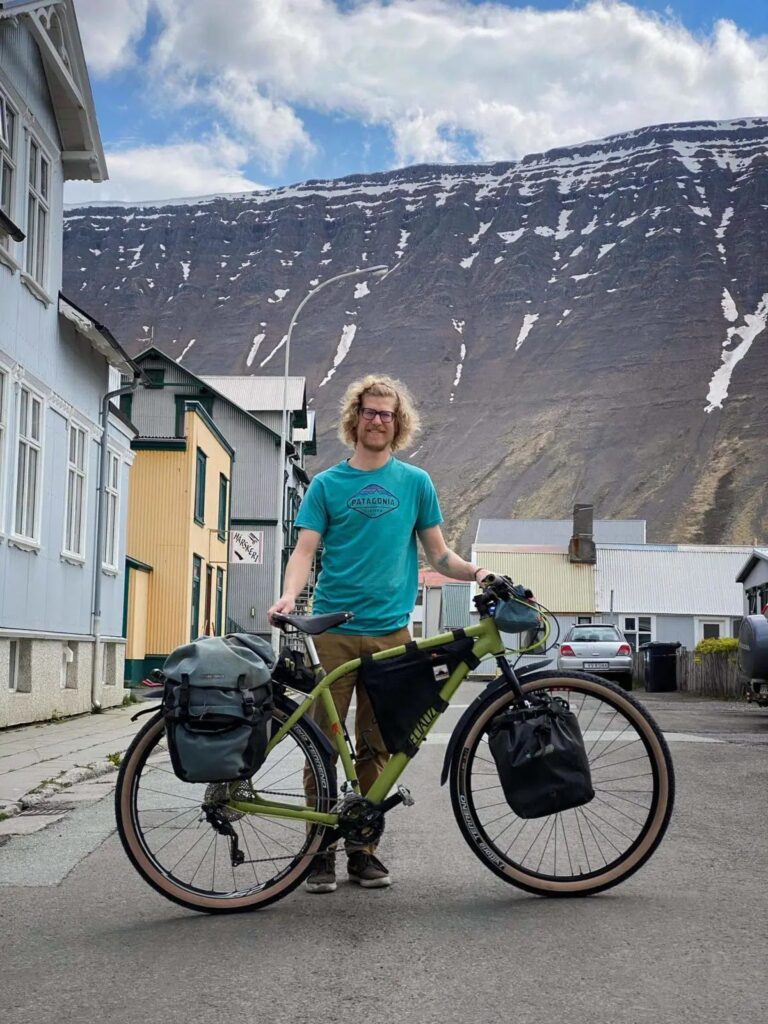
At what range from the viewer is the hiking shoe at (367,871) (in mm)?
5352

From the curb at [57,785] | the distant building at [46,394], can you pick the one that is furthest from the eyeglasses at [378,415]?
the distant building at [46,394]

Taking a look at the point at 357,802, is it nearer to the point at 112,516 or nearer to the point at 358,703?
the point at 358,703

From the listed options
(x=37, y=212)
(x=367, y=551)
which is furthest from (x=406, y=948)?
(x=37, y=212)

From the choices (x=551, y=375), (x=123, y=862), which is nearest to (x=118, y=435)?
(x=123, y=862)

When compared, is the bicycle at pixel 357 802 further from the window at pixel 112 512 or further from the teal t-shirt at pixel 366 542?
the window at pixel 112 512

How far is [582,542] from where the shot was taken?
6091 centimetres

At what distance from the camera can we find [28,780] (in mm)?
9430

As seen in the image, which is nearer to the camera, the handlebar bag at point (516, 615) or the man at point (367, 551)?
the handlebar bag at point (516, 615)

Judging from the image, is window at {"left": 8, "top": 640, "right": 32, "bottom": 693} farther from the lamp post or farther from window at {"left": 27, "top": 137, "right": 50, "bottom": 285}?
the lamp post

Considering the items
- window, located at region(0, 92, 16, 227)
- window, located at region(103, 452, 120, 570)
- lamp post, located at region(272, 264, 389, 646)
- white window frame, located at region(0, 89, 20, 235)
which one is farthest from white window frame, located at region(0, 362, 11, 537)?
lamp post, located at region(272, 264, 389, 646)

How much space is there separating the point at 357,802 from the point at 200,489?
91.5 ft

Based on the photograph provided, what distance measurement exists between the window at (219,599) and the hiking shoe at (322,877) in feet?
103

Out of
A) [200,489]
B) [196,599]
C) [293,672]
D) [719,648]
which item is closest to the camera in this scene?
[293,672]

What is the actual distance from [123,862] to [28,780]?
136 inches
